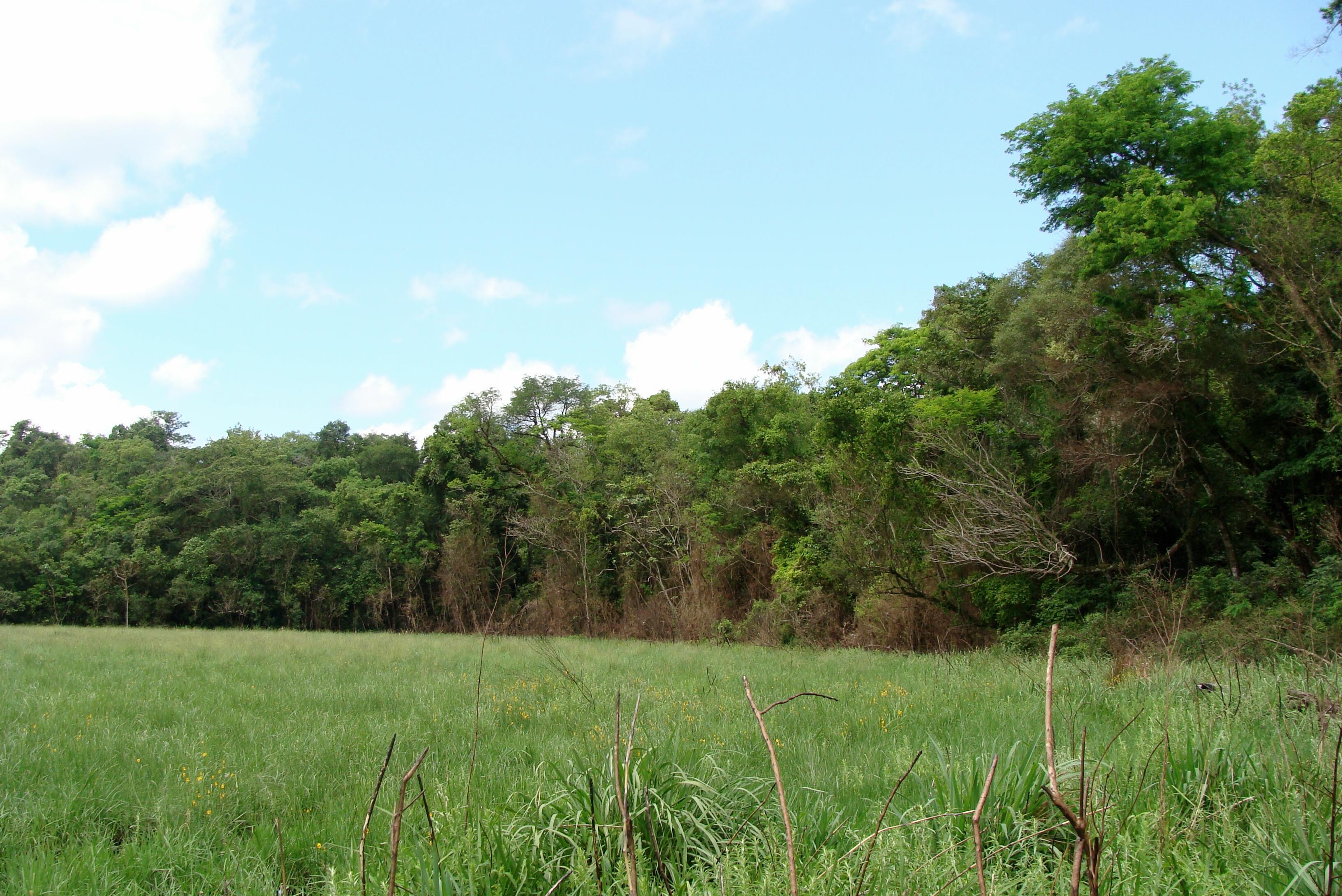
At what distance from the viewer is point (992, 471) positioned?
746 inches

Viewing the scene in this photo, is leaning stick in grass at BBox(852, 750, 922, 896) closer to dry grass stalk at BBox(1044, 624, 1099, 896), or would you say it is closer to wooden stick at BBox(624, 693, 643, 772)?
dry grass stalk at BBox(1044, 624, 1099, 896)

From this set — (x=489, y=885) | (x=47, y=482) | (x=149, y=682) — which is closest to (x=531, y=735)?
(x=489, y=885)

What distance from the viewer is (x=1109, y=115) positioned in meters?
16.5

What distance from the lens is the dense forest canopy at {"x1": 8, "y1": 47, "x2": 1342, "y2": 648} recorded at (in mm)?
15508

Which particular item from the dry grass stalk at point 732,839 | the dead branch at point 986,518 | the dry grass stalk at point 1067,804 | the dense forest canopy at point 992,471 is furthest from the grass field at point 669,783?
the dead branch at point 986,518

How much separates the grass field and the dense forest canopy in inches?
45.9

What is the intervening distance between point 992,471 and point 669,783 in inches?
687

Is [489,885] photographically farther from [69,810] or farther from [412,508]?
[412,508]

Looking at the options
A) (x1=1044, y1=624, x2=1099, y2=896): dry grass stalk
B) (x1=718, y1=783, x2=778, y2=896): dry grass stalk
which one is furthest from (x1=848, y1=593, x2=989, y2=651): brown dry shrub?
(x1=1044, y1=624, x2=1099, y2=896): dry grass stalk

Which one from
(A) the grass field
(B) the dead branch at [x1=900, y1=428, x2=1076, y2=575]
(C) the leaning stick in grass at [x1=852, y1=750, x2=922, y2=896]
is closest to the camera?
(C) the leaning stick in grass at [x1=852, y1=750, x2=922, y2=896]

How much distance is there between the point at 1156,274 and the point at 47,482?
59.7 m

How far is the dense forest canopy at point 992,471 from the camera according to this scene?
15.5m

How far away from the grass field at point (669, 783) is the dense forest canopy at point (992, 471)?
1166 mm

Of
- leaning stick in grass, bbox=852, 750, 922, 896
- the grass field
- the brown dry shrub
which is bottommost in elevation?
the brown dry shrub
